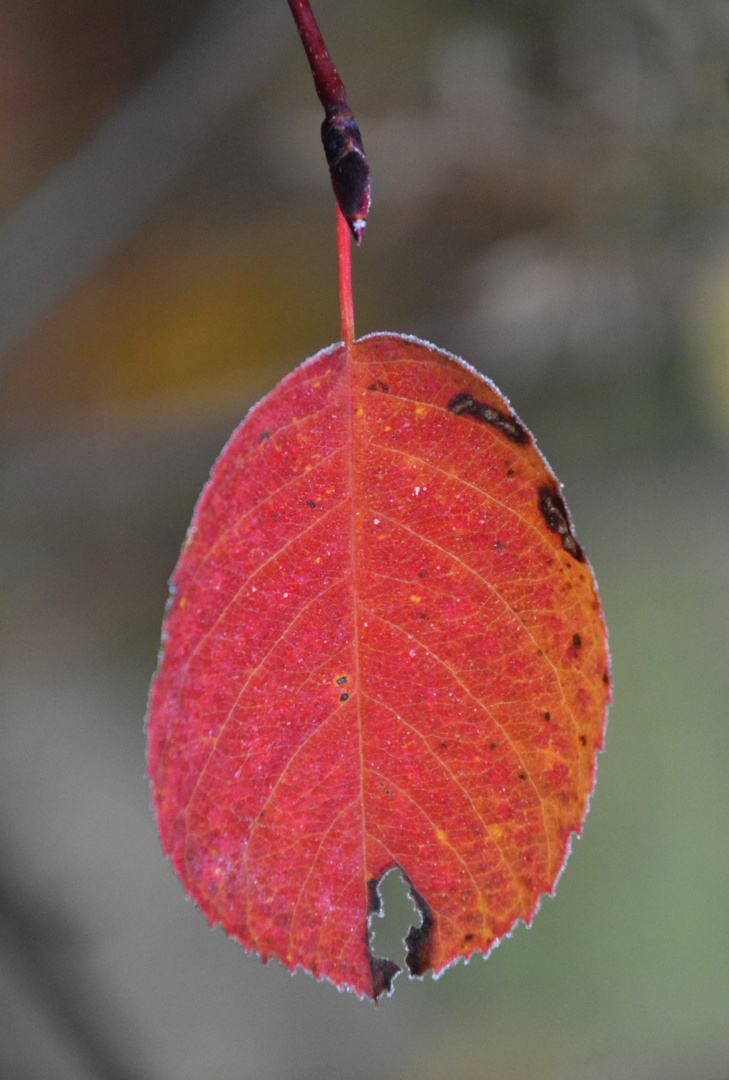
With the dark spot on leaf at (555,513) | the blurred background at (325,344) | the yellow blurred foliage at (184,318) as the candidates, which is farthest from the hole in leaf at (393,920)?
the dark spot on leaf at (555,513)

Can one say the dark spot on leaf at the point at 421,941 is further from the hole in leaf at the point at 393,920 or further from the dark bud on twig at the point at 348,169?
the hole in leaf at the point at 393,920

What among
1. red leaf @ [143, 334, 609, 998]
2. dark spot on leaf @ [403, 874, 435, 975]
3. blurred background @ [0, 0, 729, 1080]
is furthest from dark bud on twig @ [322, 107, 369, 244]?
blurred background @ [0, 0, 729, 1080]

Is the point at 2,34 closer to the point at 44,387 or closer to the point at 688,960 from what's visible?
the point at 44,387

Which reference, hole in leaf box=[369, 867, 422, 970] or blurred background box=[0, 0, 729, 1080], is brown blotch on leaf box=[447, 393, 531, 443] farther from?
hole in leaf box=[369, 867, 422, 970]

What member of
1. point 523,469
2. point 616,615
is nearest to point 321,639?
point 523,469

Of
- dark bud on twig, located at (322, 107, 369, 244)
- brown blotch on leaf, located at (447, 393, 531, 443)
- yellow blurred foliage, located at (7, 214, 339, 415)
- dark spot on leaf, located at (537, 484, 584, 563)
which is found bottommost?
dark spot on leaf, located at (537, 484, 584, 563)

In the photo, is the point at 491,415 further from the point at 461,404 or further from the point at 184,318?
the point at 184,318

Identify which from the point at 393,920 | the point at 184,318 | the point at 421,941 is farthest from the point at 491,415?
the point at 393,920
